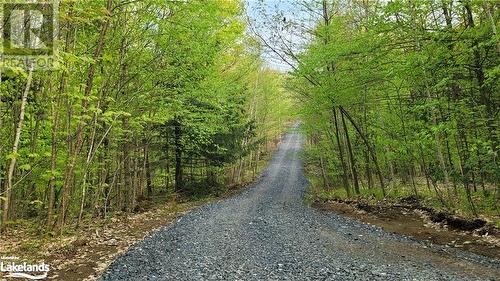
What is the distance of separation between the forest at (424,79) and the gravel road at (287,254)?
2.22 m

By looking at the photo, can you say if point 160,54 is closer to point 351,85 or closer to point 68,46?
point 68,46

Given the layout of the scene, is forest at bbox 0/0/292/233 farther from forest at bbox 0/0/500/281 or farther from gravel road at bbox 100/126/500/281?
gravel road at bbox 100/126/500/281

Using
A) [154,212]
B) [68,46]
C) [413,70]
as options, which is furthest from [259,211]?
[68,46]

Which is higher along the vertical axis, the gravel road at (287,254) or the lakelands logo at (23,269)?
the lakelands logo at (23,269)

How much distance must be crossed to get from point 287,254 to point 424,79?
18.4 feet

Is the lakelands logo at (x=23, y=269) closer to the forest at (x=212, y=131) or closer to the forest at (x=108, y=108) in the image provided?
the forest at (x=212, y=131)

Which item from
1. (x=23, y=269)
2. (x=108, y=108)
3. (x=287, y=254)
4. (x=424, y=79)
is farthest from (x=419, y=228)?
(x=23, y=269)

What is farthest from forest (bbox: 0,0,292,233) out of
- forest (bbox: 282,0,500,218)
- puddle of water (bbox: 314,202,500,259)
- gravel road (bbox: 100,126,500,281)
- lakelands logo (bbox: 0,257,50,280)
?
puddle of water (bbox: 314,202,500,259)

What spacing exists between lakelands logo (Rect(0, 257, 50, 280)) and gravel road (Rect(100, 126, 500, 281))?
1027 millimetres

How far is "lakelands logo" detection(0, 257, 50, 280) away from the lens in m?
5.75

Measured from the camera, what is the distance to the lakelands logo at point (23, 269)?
5750mm

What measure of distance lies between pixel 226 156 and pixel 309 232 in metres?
9.84

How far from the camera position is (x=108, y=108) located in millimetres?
9289

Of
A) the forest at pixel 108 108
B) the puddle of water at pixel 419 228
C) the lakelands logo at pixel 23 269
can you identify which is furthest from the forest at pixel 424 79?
the lakelands logo at pixel 23 269
